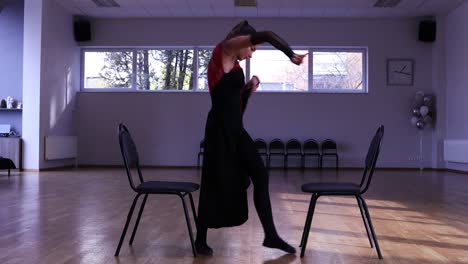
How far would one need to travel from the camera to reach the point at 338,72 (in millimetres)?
11109

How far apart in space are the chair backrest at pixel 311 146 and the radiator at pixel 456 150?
2719mm

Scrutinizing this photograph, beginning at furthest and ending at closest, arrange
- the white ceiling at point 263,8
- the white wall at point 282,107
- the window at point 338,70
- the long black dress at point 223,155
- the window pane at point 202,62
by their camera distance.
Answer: the window pane at point 202,62 < the window at point 338,70 < the white wall at point 282,107 < the white ceiling at point 263,8 < the long black dress at point 223,155

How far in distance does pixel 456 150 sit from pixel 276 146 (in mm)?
3716

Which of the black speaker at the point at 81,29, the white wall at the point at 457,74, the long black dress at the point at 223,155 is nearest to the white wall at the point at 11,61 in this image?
the black speaker at the point at 81,29

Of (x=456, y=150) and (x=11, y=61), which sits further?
(x=11, y=61)

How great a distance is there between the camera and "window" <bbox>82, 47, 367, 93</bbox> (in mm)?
11109

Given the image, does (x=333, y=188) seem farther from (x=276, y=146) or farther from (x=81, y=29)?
(x=81, y=29)

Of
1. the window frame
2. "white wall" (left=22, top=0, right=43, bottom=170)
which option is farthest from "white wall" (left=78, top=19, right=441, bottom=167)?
"white wall" (left=22, top=0, right=43, bottom=170)

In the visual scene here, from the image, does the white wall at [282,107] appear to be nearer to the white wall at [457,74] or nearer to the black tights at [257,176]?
the white wall at [457,74]

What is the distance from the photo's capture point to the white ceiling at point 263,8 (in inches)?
384

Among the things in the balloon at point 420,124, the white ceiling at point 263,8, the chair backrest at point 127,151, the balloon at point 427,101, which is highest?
the white ceiling at point 263,8

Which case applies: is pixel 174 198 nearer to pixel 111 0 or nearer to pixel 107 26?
pixel 111 0

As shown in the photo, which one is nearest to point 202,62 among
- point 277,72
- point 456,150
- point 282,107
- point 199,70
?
point 199,70

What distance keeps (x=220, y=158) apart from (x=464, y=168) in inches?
331
